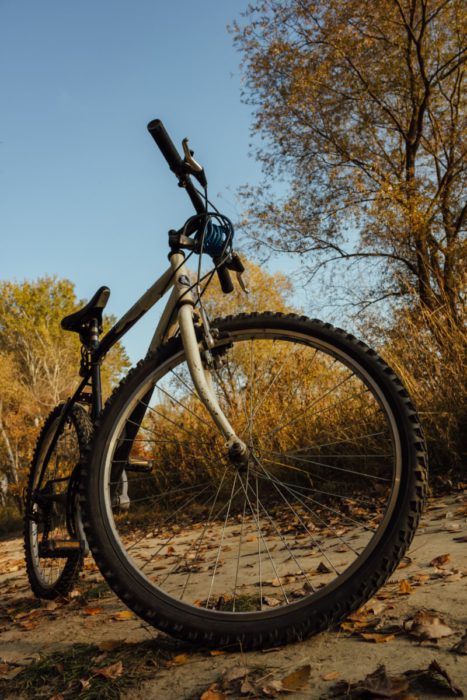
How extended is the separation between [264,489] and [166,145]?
381 cm

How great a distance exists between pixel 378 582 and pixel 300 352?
138 cm

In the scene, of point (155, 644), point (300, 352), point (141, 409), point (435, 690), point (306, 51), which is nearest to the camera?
point (435, 690)

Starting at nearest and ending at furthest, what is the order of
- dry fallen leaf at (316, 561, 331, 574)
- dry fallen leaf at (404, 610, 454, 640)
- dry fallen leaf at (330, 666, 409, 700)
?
dry fallen leaf at (330, 666, 409, 700) → dry fallen leaf at (404, 610, 454, 640) → dry fallen leaf at (316, 561, 331, 574)

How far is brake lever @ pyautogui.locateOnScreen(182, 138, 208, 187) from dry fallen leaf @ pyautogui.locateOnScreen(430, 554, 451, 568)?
71.2 inches

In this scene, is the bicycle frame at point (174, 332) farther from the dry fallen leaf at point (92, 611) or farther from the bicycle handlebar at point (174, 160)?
the dry fallen leaf at point (92, 611)

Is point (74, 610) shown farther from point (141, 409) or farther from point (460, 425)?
point (460, 425)

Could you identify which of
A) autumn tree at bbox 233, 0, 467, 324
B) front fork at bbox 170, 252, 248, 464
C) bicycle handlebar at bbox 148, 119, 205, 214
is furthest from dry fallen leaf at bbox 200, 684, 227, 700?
autumn tree at bbox 233, 0, 467, 324

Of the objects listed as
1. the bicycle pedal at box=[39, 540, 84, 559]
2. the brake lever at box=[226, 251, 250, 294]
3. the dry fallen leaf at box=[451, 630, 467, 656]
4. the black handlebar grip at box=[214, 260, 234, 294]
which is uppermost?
the brake lever at box=[226, 251, 250, 294]

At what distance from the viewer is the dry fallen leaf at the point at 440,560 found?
2219 millimetres

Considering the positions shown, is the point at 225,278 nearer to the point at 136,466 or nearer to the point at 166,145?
the point at 166,145

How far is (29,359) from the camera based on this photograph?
30.7m

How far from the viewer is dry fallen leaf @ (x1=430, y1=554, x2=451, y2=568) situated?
2219 mm

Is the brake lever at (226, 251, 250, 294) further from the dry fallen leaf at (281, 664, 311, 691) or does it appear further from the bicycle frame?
the dry fallen leaf at (281, 664, 311, 691)

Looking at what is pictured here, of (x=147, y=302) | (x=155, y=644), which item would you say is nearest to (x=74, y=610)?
(x=155, y=644)
